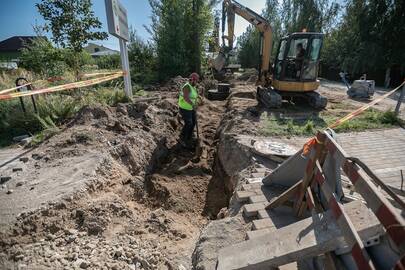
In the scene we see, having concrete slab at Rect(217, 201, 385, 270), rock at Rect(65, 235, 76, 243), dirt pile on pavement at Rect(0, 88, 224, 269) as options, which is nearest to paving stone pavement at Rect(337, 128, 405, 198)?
concrete slab at Rect(217, 201, 385, 270)

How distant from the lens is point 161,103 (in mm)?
8617

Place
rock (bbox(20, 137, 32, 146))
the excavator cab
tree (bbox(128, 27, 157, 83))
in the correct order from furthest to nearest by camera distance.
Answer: tree (bbox(128, 27, 157, 83)) < the excavator cab < rock (bbox(20, 137, 32, 146))

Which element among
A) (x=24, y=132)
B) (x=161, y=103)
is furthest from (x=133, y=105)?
(x=24, y=132)

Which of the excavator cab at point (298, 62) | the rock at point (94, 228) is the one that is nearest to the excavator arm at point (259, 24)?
the excavator cab at point (298, 62)

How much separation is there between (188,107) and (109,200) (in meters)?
3.79

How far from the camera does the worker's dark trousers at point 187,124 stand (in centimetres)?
721

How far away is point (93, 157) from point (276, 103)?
636 centimetres

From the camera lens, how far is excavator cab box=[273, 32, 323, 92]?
8.59m

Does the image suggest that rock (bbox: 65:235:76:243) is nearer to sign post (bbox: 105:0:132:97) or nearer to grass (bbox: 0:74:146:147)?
grass (bbox: 0:74:146:147)

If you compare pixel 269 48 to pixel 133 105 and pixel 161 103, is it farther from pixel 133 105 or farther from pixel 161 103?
pixel 133 105

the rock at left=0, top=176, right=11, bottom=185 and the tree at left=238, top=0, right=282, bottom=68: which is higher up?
the tree at left=238, top=0, right=282, bottom=68

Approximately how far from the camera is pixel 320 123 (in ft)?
25.1

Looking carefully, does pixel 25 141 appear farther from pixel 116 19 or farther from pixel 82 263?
pixel 82 263

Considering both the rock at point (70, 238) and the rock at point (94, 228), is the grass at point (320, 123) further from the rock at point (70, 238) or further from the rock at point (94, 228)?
the rock at point (70, 238)
